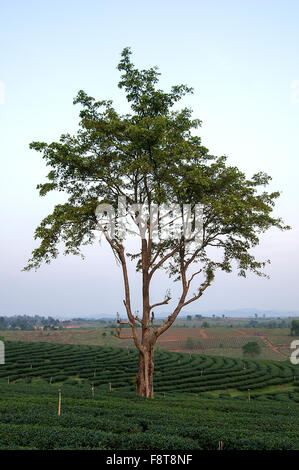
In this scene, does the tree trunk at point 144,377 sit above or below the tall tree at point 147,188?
below

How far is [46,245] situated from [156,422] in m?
10.1

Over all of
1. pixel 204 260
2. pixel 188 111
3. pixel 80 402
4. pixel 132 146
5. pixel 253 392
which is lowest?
pixel 253 392

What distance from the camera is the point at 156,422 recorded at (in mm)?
10906

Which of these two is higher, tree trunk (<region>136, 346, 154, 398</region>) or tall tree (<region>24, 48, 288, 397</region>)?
tall tree (<region>24, 48, 288, 397</region>)

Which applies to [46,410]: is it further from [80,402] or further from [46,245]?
[46,245]

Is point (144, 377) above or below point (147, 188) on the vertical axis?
below
